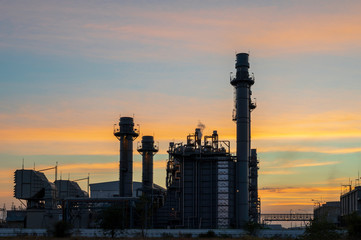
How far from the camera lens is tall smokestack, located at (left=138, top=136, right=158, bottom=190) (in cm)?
13525

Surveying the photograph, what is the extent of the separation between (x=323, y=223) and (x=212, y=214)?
148 feet

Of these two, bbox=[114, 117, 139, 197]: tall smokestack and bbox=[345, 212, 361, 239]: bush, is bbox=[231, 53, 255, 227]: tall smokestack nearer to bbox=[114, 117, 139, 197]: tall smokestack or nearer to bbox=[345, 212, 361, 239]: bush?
bbox=[345, 212, 361, 239]: bush

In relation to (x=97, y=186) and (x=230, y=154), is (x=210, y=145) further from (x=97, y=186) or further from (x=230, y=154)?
(x=97, y=186)

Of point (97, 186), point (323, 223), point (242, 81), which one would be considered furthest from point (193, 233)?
point (97, 186)

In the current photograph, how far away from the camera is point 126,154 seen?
117125mm

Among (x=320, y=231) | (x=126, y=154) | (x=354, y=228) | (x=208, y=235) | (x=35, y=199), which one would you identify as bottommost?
(x=208, y=235)

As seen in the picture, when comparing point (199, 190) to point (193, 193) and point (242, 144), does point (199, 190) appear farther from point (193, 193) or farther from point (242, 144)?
point (242, 144)

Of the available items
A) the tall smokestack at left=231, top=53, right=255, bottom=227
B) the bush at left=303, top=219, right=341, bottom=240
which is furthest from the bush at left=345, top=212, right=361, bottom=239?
the tall smokestack at left=231, top=53, right=255, bottom=227

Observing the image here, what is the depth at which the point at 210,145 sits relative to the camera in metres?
99.2

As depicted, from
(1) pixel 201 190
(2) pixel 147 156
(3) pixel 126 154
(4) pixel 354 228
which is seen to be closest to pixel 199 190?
(1) pixel 201 190

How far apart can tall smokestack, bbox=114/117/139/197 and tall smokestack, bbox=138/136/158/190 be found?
17.8 metres

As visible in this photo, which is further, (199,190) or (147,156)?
(147,156)

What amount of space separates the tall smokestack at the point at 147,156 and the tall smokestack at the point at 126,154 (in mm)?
17842

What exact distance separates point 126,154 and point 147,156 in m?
19.6
